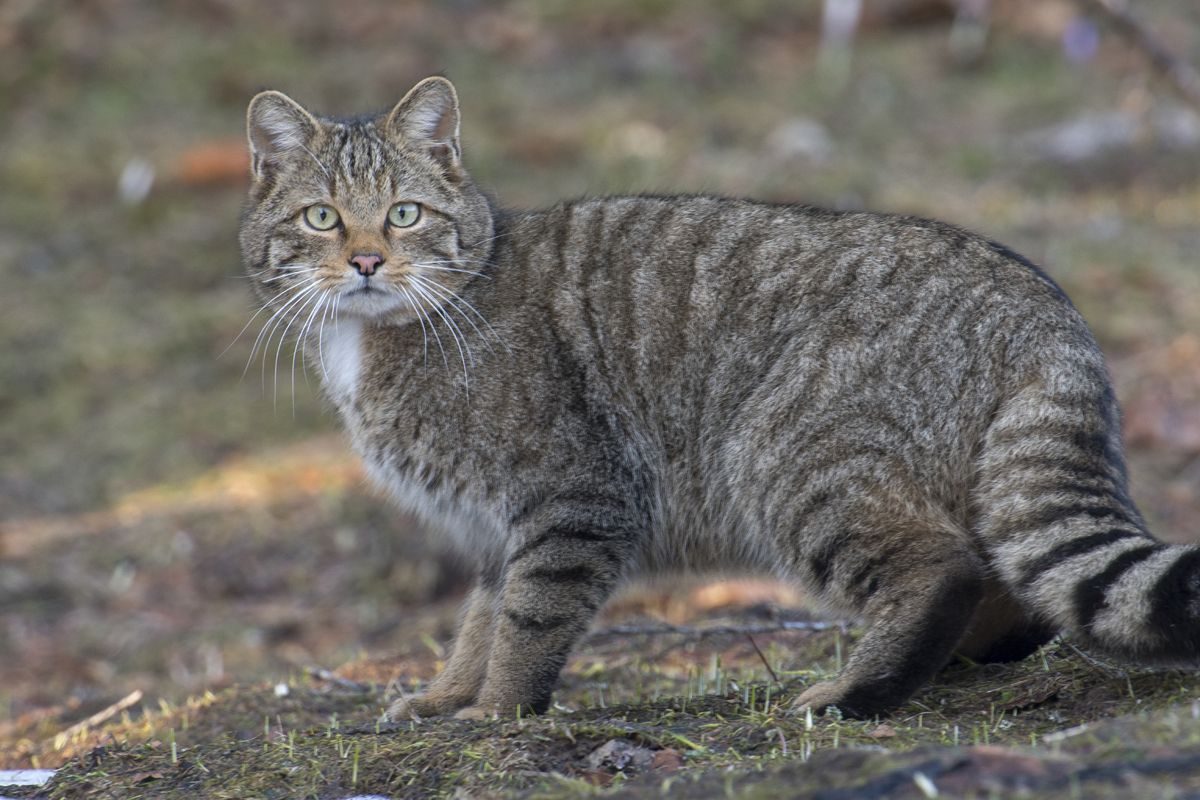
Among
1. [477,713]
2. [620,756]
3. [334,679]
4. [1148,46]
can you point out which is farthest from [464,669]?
[1148,46]

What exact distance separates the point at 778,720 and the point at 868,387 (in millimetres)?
961

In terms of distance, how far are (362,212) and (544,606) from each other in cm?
142

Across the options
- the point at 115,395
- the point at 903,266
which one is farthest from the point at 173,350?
the point at 903,266

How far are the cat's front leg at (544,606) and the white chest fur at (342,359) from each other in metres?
0.92

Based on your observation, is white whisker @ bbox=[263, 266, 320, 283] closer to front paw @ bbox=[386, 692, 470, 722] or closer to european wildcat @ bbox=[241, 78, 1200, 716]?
european wildcat @ bbox=[241, 78, 1200, 716]

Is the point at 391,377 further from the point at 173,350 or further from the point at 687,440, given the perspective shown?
the point at 173,350

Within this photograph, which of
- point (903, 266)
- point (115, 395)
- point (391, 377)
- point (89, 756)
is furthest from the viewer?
point (115, 395)

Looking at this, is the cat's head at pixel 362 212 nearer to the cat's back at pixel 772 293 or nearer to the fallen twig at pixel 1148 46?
the cat's back at pixel 772 293

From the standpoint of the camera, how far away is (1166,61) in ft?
27.2

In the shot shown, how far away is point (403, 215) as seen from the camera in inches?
183

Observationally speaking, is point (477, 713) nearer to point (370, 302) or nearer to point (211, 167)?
point (370, 302)

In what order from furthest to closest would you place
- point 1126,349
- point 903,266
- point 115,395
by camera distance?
point 115,395
point 1126,349
point 903,266

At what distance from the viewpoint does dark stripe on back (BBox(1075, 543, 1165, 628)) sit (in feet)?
10.8

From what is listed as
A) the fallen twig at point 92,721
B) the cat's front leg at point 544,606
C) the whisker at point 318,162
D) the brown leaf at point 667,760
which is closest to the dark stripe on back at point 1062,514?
the brown leaf at point 667,760
